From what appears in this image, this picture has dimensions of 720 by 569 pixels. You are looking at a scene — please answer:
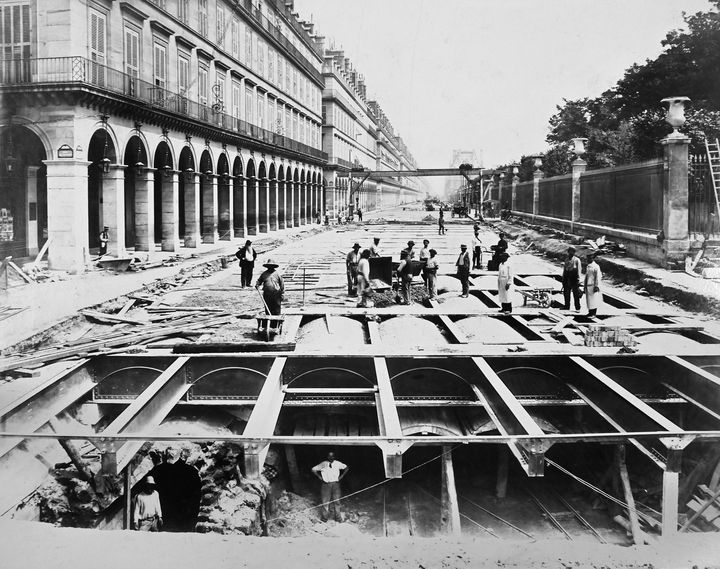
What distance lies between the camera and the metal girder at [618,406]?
8.65 meters

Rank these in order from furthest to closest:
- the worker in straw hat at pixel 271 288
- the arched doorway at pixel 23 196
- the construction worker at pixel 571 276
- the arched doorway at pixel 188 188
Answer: the arched doorway at pixel 188 188 → the arched doorway at pixel 23 196 → the construction worker at pixel 571 276 → the worker in straw hat at pixel 271 288

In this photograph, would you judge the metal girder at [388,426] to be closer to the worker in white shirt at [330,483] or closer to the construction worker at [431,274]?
the worker in white shirt at [330,483]

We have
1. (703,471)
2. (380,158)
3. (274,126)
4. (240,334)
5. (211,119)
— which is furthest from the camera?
(380,158)

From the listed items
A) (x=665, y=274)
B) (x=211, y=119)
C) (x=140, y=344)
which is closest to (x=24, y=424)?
(x=140, y=344)

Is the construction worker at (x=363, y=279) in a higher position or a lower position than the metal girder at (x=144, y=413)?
higher

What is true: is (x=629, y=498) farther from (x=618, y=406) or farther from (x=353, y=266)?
(x=353, y=266)

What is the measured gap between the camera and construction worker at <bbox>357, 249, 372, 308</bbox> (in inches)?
614

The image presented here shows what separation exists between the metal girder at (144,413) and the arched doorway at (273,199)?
33.8 metres

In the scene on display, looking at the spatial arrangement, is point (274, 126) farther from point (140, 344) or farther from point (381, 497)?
point (381, 497)

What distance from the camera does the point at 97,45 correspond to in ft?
67.2

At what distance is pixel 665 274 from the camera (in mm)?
16797

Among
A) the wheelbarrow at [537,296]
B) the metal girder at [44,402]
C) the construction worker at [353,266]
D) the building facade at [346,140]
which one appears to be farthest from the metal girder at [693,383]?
the building facade at [346,140]

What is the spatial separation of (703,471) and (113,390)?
30.2ft

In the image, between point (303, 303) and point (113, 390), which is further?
point (303, 303)
